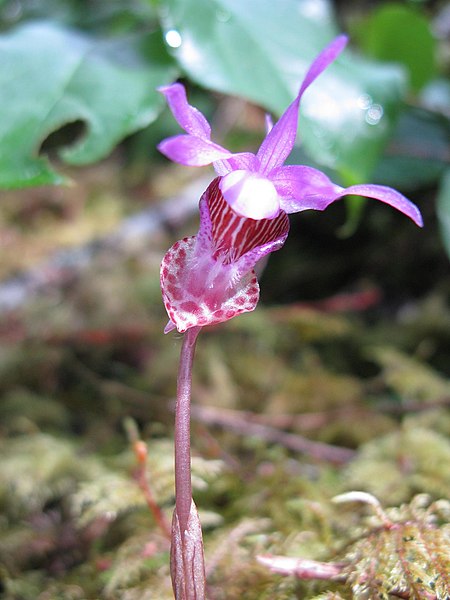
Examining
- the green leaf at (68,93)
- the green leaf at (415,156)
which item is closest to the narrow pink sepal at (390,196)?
the green leaf at (68,93)

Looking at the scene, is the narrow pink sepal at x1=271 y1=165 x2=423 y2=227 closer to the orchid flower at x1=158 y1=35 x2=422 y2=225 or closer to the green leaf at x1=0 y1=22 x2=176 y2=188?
the orchid flower at x1=158 y1=35 x2=422 y2=225

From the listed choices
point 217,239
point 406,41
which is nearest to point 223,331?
point 406,41

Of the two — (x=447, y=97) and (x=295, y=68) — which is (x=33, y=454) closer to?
(x=295, y=68)

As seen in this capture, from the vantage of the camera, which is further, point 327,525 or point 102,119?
point 102,119

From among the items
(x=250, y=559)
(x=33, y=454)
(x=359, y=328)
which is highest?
(x=359, y=328)

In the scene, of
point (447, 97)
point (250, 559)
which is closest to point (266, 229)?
point (250, 559)

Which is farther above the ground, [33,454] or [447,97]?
[447,97]

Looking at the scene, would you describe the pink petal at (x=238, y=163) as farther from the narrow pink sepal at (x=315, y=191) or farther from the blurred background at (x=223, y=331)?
the blurred background at (x=223, y=331)

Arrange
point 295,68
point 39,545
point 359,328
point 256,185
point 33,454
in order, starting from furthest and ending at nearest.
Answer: point 359,328 → point 295,68 → point 33,454 → point 39,545 → point 256,185
